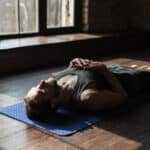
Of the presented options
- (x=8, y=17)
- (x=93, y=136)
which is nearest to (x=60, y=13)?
(x=8, y=17)

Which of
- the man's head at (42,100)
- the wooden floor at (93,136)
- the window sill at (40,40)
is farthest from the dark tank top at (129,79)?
the window sill at (40,40)

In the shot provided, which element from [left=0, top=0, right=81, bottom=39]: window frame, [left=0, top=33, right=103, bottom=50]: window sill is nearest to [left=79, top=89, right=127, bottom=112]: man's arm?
[left=0, top=33, right=103, bottom=50]: window sill

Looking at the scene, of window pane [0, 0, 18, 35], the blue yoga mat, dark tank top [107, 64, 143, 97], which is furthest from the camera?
window pane [0, 0, 18, 35]

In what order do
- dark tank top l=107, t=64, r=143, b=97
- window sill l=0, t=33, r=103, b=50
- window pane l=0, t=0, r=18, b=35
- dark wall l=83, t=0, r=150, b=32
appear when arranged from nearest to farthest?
dark tank top l=107, t=64, r=143, b=97 → window sill l=0, t=33, r=103, b=50 → window pane l=0, t=0, r=18, b=35 → dark wall l=83, t=0, r=150, b=32

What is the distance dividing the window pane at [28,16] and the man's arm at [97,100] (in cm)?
227

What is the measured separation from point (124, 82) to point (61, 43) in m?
1.53

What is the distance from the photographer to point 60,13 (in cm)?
491

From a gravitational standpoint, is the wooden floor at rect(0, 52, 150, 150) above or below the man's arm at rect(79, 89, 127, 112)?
below

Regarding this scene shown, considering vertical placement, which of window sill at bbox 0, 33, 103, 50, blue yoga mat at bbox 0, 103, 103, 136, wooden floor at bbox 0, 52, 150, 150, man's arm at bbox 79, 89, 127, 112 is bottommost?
wooden floor at bbox 0, 52, 150, 150

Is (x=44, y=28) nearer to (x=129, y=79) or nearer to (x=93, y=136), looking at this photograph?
(x=129, y=79)

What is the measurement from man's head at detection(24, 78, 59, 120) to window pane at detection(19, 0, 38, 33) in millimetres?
2268

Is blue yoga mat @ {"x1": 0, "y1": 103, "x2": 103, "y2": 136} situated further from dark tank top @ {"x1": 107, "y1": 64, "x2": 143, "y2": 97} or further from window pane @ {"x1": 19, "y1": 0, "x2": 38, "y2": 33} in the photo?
window pane @ {"x1": 19, "y1": 0, "x2": 38, "y2": 33}

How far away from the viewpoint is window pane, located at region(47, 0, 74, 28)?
472cm

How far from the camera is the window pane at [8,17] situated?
4215 millimetres
